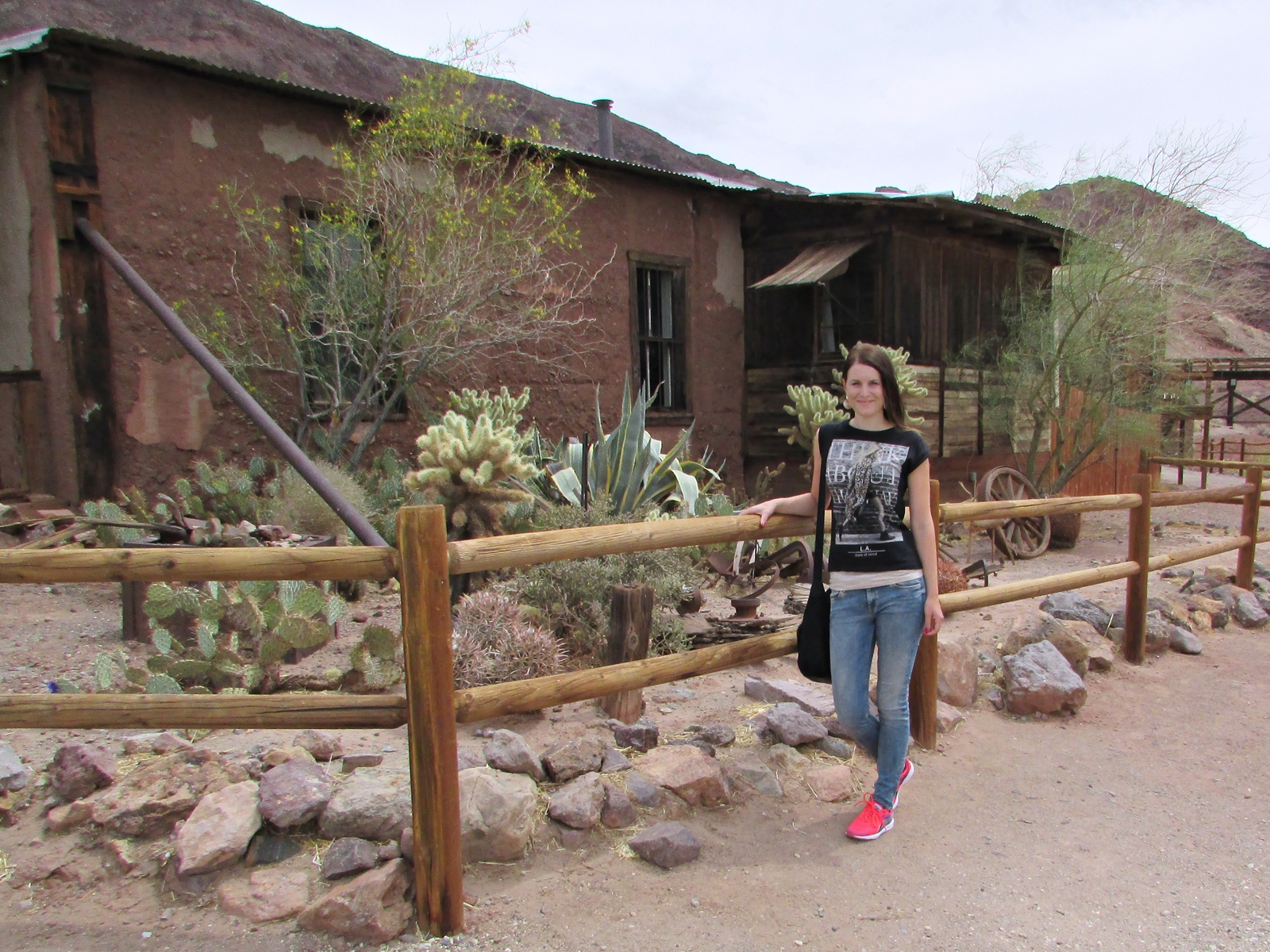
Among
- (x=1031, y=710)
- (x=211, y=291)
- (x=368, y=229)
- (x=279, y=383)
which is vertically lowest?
(x=1031, y=710)

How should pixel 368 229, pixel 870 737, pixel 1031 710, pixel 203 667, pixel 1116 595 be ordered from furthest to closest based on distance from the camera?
pixel 368 229 < pixel 1116 595 < pixel 1031 710 < pixel 203 667 < pixel 870 737

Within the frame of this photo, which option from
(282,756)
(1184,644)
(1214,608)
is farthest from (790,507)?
(1214,608)

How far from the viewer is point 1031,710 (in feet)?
14.3

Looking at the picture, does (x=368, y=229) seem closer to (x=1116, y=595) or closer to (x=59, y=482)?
(x=59, y=482)

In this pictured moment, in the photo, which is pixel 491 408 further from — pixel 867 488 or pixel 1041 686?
pixel 867 488

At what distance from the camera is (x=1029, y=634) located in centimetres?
496

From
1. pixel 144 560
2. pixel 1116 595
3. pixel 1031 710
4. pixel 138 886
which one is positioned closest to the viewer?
pixel 144 560

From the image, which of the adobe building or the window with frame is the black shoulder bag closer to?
the adobe building

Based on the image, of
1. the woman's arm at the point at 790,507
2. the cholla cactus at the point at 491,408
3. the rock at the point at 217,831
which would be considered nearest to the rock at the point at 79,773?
the rock at the point at 217,831

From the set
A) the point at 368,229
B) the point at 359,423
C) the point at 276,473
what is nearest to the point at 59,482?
the point at 276,473

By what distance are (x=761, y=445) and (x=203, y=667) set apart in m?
8.26

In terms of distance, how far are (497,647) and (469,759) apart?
0.94 metres

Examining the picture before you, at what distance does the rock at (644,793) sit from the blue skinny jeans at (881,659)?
0.68 m

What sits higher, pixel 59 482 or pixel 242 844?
pixel 59 482
